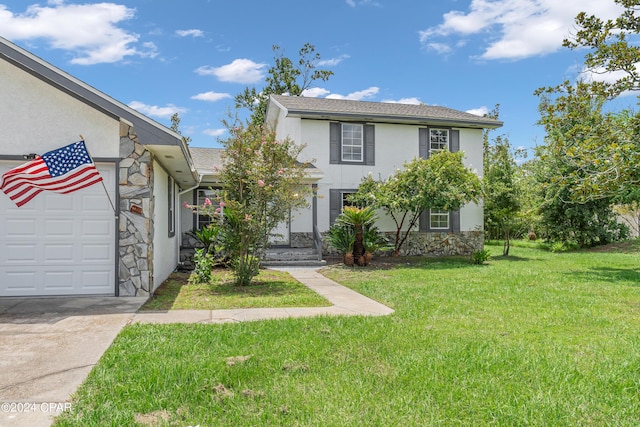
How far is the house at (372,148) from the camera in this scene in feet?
55.6

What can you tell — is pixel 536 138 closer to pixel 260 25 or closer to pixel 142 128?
pixel 260 25

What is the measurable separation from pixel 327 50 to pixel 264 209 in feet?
79.6

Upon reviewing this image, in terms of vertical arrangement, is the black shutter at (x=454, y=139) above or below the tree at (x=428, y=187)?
above

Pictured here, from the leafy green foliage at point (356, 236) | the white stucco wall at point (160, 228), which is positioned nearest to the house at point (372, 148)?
the leafy green foliage at point (356, 236)

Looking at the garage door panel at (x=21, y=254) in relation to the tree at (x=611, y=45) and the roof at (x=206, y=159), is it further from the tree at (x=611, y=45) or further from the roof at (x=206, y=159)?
the tree at (x=611, y=45)

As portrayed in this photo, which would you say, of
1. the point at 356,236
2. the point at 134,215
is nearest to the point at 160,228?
the point at 134,215

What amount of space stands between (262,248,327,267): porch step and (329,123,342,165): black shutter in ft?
11.8

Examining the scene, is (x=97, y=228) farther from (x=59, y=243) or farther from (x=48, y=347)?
(x=48, y=347)

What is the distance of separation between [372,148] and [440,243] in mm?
4766

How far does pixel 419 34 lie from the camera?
18.5m

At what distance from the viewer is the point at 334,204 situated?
17.2 m

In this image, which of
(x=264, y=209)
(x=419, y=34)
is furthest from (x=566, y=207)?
(x=264, y=209)

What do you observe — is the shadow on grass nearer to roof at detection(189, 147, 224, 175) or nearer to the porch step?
the porch step

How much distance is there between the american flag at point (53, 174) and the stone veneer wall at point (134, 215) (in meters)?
0.67
